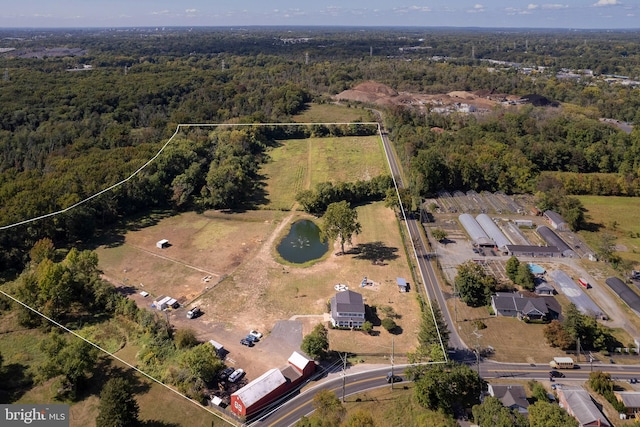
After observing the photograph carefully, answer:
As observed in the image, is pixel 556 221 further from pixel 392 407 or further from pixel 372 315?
pixel 392 407

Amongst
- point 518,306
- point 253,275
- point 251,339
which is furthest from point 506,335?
point 253,275

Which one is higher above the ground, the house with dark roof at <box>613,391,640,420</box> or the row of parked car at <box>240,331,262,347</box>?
the row of parked car at <box>240,331,262,347</box>

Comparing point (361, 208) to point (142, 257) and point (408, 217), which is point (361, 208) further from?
point (142, 257)

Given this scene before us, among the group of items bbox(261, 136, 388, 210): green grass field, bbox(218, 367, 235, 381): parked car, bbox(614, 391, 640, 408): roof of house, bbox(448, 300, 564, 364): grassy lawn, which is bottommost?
bbox(448, 300, 564, 364): grassy lawn

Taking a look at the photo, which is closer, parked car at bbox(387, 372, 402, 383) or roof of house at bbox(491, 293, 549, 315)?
parked car at bbox(387, 372, 402, 383)

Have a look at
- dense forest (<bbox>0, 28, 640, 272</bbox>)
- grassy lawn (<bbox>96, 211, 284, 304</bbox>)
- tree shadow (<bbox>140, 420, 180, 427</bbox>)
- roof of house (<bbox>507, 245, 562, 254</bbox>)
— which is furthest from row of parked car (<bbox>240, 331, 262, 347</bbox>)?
roof of house (<bbox>507, 245, 562, 254</bbox>)

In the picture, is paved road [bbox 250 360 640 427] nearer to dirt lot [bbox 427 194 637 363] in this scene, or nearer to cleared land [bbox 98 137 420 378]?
dirt lot [bbox 427 194 637 363]

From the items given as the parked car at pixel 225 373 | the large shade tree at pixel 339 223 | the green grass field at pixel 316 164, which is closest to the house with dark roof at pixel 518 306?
the large shade tree at pixel 339 223
